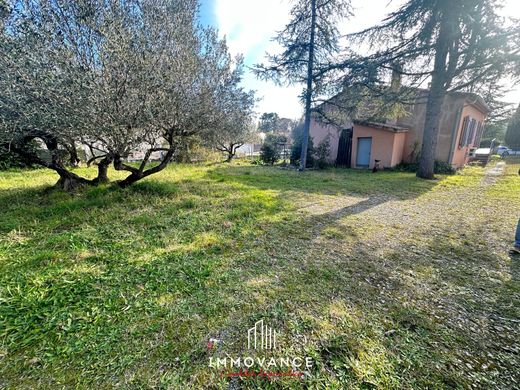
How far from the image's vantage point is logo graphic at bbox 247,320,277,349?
1.65 m

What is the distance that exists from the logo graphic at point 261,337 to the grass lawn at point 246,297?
0.05 m

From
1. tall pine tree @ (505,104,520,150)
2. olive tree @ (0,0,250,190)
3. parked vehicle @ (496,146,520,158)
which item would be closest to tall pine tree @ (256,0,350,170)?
olive tree @ (0,0,250,190)

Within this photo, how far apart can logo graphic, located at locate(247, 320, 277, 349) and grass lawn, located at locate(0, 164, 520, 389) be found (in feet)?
0.16

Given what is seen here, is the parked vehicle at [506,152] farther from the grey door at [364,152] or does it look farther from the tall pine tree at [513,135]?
the grey door at [364,152]

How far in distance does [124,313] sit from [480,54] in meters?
11.8

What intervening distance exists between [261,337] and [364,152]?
1341 cm

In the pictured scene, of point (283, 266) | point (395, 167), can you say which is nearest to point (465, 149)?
point (395, 167)

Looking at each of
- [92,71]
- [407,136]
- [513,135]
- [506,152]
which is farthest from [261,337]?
[513,135]

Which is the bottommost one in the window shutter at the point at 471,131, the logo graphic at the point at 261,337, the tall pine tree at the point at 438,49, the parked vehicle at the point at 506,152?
the logo graphic at the point at 261,337

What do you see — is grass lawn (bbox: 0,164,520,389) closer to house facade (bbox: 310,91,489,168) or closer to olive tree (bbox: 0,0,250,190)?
olive tree (bbox: 0,0,250,190)

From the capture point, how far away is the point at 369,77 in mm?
8961

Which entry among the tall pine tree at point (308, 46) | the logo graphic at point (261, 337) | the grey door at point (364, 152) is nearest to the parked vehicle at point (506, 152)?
the grey door at point (364, 152)

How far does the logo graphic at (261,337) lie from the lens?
1650 mm

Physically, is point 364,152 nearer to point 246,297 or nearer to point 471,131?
point 471,131
